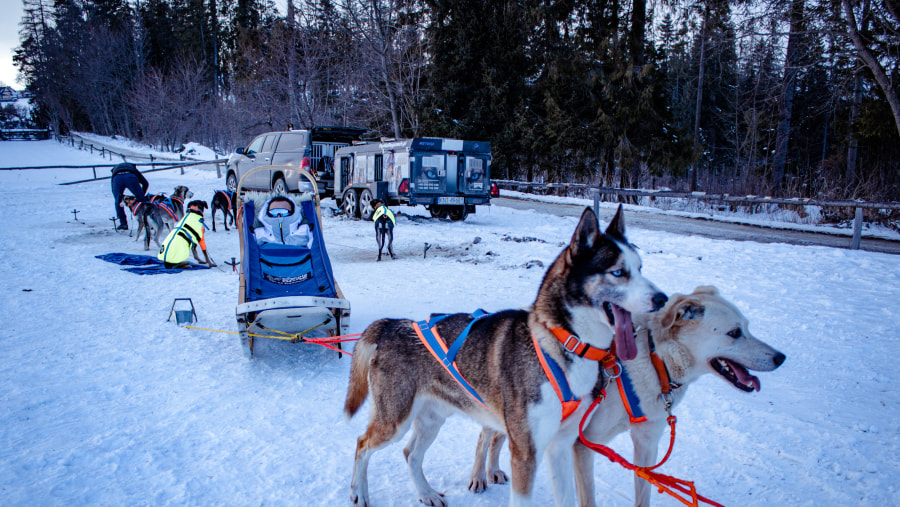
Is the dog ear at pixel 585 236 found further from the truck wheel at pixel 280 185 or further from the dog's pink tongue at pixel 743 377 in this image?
the truck wheel at pixel 280 185

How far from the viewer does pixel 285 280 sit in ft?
15.8

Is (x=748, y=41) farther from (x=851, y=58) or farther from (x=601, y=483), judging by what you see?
(x=601, y=483)

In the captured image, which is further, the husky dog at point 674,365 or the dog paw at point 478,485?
the dog paw at point 478,485

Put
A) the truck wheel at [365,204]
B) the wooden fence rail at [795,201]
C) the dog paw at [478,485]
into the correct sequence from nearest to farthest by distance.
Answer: the dog paw at [478,485]
the wooden fence rail at [795,201]
the truck wheel at [365,204]

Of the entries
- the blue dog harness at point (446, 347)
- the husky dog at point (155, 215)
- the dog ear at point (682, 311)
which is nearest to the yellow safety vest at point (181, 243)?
the husky dog at point (155, 215)

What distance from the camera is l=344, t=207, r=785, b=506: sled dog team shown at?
1.99 metres

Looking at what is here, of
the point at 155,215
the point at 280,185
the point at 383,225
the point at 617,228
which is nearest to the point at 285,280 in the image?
the point at 617,228

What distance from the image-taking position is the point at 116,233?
1112cm

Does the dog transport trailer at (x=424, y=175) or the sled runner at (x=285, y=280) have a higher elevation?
the dog transport trailer at (x=424, y=175)

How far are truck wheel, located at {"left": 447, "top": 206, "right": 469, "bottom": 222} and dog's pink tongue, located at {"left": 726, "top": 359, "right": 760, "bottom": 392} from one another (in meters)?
10.5

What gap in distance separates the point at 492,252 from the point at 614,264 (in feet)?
22.4

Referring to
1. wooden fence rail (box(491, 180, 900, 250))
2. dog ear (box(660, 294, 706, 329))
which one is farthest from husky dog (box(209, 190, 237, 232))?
dog ear (box(660, 294, 706, 329))

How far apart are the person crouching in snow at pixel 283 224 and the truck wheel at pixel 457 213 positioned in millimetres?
7195

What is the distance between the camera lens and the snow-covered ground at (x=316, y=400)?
2.54 m
